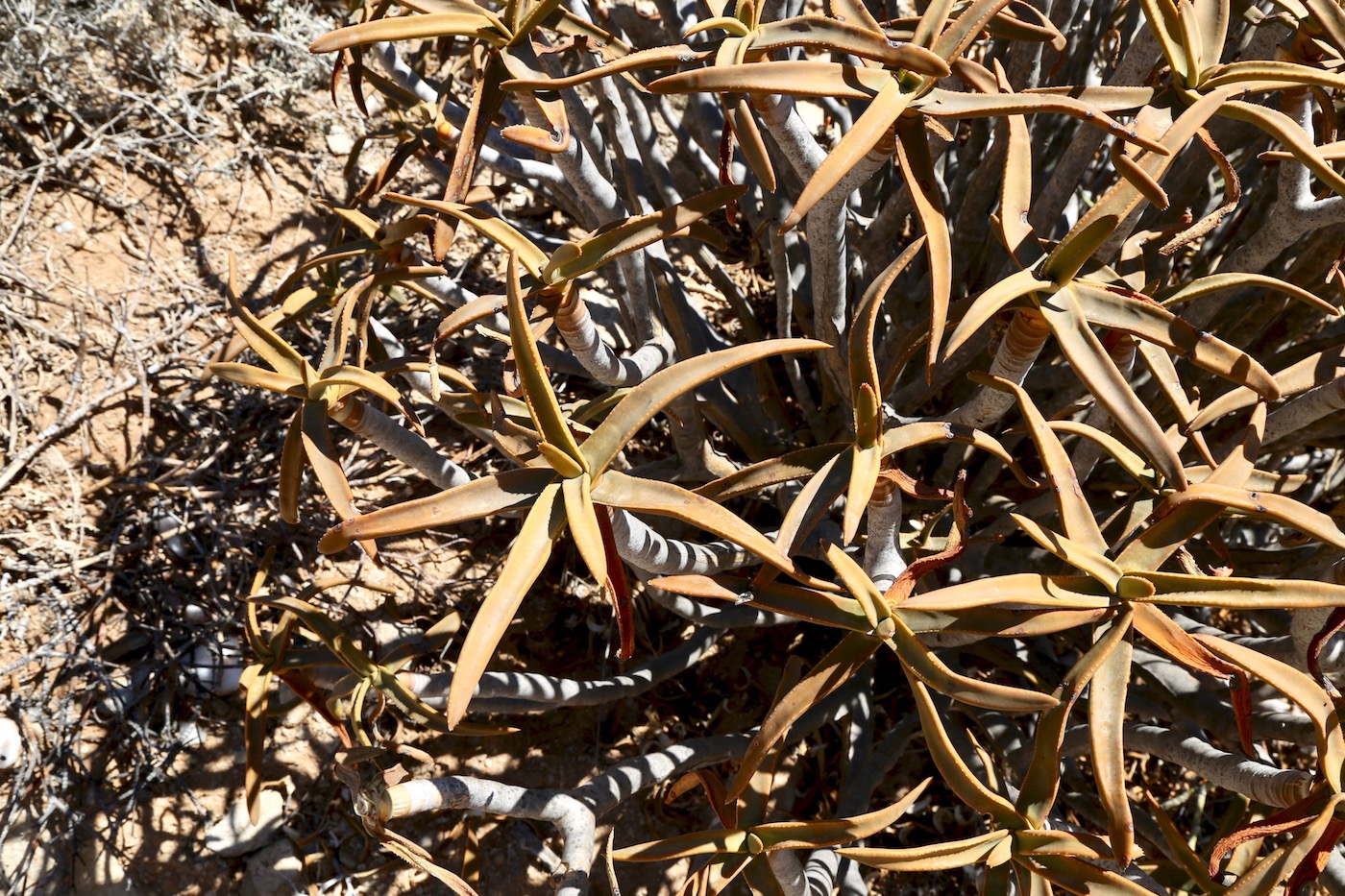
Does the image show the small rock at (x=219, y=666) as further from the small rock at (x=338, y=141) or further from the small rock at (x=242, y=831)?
the small rock at (x=338, y=141)

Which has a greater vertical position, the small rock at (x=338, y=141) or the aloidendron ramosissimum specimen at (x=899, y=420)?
the small rock at (x=338, y=141)

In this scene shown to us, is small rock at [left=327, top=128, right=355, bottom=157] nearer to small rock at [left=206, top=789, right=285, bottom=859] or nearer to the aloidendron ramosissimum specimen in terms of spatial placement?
the aloidendron ramosissimum specimen

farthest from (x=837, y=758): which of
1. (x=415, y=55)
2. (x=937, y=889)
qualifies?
(x=415, y=55)

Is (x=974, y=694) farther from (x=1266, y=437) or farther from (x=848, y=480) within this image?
(x=1266, y=437)

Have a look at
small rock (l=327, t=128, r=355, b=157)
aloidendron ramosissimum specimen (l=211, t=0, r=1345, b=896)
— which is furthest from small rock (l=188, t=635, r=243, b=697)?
small rock (l=327, t=128, r=355, b=157)

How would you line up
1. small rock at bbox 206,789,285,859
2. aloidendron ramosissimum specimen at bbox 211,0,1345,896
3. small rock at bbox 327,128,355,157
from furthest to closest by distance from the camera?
1. small rock at bbox 327,128,355,157
2. small rock at bbox 206,789,285,859
3. aloidendron ramosissimum specimen at bbox 211,0,1345,896

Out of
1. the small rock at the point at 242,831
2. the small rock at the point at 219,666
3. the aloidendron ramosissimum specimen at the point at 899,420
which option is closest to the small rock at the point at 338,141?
the aloidendron ramosissimum specimen at the point at 899,420
